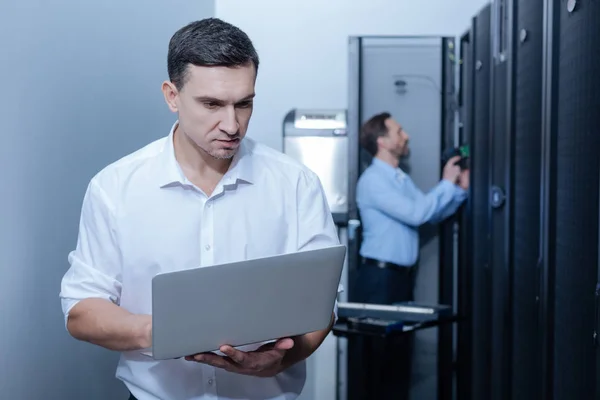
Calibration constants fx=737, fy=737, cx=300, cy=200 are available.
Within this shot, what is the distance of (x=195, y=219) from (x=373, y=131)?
2.10 m

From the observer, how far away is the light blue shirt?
3.48 meters

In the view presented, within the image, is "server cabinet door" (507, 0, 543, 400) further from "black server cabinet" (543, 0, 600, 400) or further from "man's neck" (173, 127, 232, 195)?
"man's neck" (173, 127, 232, 195)

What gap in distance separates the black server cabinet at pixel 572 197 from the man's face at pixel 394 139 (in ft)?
5.34

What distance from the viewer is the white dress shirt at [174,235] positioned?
150cm

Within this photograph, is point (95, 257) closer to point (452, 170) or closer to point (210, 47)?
point (210, 47)

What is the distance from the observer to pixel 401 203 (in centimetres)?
350

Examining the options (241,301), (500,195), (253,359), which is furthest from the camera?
(500,195)

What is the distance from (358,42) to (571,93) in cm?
190

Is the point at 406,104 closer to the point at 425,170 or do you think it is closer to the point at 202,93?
the point at 425,170

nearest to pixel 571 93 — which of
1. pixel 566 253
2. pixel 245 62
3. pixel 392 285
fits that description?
pixel 566 253


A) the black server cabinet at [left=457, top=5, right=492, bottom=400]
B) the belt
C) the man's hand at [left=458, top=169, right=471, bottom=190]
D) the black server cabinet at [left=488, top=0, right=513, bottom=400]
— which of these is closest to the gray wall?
the black server cabinet at [left=488, top=0, right=513, bottom=400]

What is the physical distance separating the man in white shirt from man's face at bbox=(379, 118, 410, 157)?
1924 mm

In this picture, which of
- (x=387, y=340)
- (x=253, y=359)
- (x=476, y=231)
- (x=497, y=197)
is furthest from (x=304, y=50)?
(x=253, y=359)

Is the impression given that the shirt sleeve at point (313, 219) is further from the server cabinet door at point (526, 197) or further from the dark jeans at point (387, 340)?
the dark jeans at point (387, 340)
